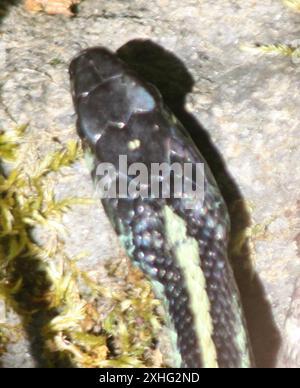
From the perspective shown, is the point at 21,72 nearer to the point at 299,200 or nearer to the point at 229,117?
the point at 229,117

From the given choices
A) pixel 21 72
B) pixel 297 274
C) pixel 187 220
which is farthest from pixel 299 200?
pixel 21 72

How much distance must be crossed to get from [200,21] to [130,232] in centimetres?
101

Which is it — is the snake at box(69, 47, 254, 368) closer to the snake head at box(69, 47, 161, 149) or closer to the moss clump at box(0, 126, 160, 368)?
the snake head at box(69, 47, 161, 149)

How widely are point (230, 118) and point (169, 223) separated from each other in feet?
1.87

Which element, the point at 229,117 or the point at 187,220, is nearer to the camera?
the point at 187,220

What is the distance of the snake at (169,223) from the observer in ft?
7.89

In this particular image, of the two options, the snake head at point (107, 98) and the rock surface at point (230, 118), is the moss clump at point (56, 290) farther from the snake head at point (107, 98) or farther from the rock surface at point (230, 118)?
the snake head at point (107, 98)

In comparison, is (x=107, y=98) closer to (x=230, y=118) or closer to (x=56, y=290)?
(x=230, y=118)

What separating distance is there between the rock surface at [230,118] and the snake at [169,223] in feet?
0.81

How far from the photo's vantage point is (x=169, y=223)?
2.45m

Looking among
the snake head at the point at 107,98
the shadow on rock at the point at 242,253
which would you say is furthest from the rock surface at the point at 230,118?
the snake head at the point at 107,98

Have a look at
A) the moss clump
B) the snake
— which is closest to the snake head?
the snake

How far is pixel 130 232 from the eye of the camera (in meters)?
2.46

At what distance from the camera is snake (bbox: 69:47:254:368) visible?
→ 2406 millimetres
